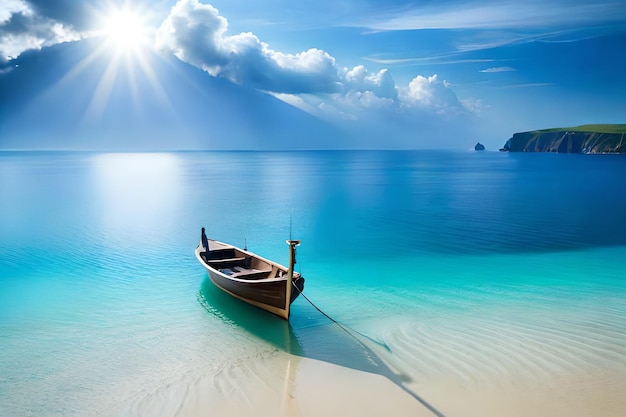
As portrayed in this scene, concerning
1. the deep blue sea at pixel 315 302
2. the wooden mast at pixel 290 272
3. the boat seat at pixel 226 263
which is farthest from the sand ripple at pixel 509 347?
the boat seat at pixel 226 263

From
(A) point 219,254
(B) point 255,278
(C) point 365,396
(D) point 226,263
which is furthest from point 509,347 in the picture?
(A) point 219,254

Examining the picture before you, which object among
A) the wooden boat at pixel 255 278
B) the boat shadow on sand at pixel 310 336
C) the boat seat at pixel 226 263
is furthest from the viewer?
the boat seat at pixel 226 263

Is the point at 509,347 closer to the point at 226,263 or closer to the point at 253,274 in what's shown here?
the point at 253,274

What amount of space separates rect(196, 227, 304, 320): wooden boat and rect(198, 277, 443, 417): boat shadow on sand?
0.46 m

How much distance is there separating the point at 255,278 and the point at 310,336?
4344 millimetres

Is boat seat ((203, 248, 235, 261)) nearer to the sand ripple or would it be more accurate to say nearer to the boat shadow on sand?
the boat shadow on sand

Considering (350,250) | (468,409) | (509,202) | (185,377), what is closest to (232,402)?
(185,377)

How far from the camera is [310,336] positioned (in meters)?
14.8

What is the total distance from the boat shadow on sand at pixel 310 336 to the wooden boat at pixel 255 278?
458mm

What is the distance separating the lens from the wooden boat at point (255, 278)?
15.2m

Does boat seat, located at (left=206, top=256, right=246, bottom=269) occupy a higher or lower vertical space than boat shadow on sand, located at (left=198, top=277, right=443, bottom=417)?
higher

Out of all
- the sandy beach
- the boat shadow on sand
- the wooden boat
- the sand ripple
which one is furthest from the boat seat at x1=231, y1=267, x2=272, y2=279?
the sand ripple

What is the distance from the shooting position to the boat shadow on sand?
502 inches

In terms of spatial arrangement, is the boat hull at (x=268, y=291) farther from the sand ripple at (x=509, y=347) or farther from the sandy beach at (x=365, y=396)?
the sand ripple at (x=509, y=347)
